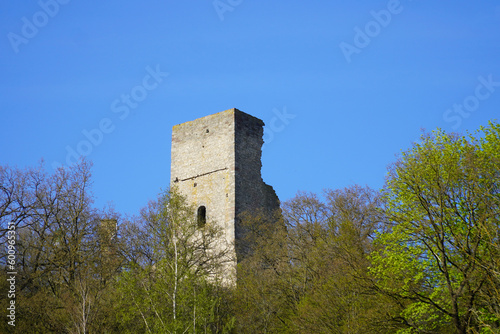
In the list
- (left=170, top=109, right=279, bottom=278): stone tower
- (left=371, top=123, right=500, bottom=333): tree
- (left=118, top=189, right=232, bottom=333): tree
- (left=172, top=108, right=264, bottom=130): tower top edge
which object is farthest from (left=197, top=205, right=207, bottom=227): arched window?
(left=371, top=123, right=500, bottom=333): tree

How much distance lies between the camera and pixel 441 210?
15016mm

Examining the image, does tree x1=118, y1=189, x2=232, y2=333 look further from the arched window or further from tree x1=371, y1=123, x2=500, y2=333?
the arched window

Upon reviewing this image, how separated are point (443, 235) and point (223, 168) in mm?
14860

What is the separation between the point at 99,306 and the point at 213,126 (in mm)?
11444

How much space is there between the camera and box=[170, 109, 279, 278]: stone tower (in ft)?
90.8

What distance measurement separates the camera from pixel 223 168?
28.3 meters

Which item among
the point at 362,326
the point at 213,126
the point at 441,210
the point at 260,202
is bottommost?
the point at 362,326

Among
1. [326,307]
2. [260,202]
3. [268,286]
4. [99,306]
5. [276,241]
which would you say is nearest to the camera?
[326,307]

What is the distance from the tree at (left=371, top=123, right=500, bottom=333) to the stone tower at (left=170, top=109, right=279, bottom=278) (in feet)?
36.9

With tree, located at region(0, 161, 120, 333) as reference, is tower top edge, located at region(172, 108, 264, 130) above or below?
above

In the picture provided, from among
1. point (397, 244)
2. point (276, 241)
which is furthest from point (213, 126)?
point (397, 244)

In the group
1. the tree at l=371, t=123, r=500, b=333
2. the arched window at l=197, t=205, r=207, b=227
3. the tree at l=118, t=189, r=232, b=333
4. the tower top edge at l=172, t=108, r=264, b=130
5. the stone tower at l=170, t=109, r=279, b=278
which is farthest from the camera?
the tower top edge at l=172, t=108, r=264, b=130

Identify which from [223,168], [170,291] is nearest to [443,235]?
[170,291]

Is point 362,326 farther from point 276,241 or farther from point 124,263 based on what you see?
point 124,263
